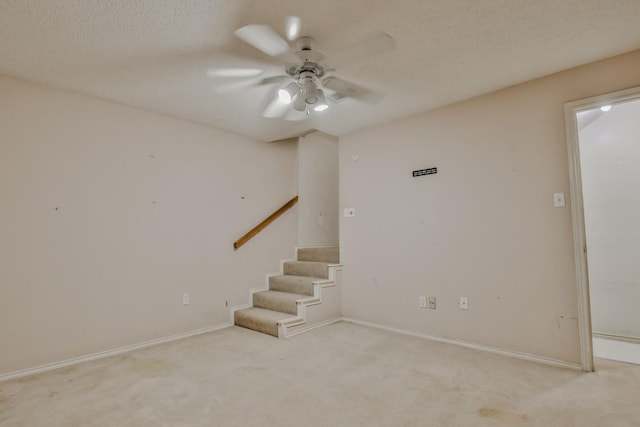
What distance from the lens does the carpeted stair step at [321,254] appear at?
4.07 metres

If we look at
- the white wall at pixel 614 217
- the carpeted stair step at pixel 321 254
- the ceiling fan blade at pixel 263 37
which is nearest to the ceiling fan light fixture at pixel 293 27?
the ceiling fan blade at pixel 263 37

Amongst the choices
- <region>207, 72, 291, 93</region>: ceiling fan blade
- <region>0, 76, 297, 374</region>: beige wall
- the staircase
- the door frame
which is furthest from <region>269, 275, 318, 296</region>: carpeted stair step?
the door frame

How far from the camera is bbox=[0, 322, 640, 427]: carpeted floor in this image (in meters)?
1.73

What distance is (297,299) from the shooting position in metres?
3.48

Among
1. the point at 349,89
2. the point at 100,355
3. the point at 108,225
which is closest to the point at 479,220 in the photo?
the point at 349,89

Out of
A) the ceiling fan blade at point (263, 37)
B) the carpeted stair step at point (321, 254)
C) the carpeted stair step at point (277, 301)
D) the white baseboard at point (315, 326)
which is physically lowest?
the white baseboard at point (315, 326)

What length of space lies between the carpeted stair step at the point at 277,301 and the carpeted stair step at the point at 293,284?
7cm

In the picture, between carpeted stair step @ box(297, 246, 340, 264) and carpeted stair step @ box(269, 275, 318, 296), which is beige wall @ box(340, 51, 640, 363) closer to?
carpeted stair step @ box(297, 246, 340, 264)

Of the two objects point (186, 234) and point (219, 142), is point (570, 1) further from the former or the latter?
point (186, 234)

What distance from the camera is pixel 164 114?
10.7 ft

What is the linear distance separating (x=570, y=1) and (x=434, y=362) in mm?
2531

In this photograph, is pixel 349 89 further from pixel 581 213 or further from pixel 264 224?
pixel 264 224

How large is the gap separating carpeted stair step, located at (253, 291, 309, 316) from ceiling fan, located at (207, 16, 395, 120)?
203 cm

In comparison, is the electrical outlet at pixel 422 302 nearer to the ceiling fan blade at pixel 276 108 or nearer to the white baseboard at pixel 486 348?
the white baseboard at pixel 486 348
